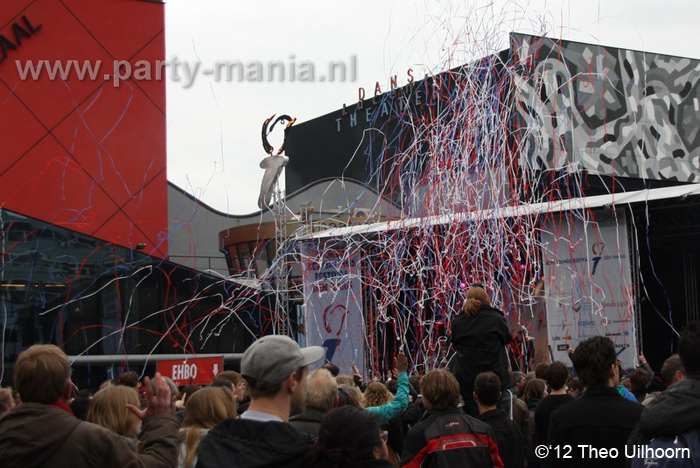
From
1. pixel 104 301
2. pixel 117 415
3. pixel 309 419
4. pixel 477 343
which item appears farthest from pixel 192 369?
pixel 309 419

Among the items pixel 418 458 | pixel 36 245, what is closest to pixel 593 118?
pixel 36 245

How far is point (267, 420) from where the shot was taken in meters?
2.32

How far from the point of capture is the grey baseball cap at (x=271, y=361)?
239 cm

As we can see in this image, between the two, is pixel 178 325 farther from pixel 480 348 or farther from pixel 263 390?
pixel 263 390

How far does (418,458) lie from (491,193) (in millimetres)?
7384

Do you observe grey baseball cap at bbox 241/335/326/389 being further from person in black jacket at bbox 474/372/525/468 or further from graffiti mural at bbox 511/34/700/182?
graffiti mural at bbox 511/34/700/182

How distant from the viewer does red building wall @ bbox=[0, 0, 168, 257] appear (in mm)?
16062

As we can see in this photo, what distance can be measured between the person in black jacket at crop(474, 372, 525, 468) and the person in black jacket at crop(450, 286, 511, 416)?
58 cm

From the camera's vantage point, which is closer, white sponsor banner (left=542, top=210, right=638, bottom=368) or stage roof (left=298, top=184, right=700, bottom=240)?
white sponsor banner (left=542, top=210, right=638, bottom=368)

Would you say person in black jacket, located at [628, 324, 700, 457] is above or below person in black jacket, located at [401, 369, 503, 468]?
above

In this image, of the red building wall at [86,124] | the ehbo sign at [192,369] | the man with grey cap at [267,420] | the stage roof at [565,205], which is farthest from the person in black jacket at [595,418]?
the red building wall at [86,124]

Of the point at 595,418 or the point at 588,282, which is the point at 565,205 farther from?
the point at 595,418

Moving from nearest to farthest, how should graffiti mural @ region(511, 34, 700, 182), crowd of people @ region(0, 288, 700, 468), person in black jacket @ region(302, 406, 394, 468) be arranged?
person in black jacket @ region(302, 406, 394, 468)
crowd of people @ region(0, 288, 700, 468)
graffiti mural @ region(511, 34, 700, 182)

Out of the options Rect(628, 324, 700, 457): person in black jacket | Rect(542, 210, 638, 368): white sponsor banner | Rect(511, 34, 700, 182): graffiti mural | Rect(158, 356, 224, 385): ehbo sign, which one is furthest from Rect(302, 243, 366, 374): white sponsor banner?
Rect(628, 324, 700, 457): person in black jacket
